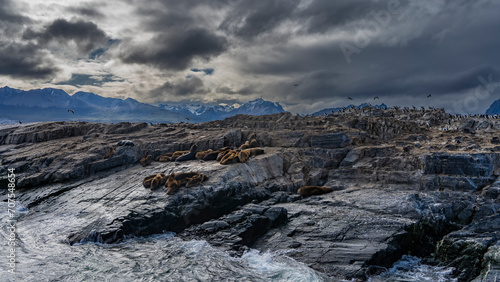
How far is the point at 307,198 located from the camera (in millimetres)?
22641

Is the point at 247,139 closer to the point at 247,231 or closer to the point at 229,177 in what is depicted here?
the point at 229,177

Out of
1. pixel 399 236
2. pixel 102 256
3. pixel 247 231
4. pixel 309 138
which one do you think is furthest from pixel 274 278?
pixel 309 138

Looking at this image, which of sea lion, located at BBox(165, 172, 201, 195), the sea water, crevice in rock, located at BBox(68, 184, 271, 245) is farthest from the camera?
sea lion, located at BBox(165, 172, 201, 195)

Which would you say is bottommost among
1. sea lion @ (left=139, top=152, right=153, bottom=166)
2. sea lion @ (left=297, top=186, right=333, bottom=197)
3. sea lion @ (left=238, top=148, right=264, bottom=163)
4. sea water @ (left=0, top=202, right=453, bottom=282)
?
sea water @ (left=0, top=202, right=453, bottom=282)

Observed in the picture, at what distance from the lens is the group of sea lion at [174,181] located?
70.7ft

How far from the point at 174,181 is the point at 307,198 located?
10.7 m

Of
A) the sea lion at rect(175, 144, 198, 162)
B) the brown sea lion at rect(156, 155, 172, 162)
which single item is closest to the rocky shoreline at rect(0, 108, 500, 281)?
the brown sea lion at rect(156, 155, 172, 162)

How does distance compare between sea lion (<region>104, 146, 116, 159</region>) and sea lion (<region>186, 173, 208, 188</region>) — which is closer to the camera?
sea lion (<region>186, 173, 208, 188</region>)

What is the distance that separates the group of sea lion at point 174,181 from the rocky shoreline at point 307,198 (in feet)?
1.84

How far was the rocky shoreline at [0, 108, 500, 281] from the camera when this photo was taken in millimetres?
15852

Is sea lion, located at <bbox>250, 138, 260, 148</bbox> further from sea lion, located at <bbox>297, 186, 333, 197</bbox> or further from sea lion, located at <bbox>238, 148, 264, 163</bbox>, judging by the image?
sea lion, located at <bbox>297, 186, 333, 197</bbox>

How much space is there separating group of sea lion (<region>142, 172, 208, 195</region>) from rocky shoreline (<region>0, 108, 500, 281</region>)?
1.84ft

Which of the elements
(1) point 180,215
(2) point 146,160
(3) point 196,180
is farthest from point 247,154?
(2) point 146,160

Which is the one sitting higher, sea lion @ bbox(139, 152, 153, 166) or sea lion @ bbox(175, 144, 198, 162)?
sea lion @ bbox(175, 144, 198, 162)
